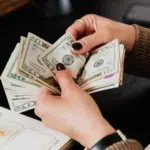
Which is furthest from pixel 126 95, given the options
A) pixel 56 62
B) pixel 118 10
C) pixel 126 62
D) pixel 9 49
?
pixel 118 10

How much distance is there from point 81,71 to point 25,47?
0.15m

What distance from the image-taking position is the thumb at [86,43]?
857 mm

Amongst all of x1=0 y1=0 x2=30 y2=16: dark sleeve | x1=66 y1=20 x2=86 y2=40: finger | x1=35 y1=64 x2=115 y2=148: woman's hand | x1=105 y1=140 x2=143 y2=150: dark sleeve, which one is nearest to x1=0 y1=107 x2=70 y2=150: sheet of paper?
x1=35 y1=64 x2=115 y2=148: woman's hand

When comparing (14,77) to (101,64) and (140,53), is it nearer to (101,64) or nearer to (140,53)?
(101,64)

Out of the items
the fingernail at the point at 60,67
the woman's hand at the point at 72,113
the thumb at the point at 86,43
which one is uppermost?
the thumb at the point at 86,43

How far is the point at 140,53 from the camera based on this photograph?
37.7 inches

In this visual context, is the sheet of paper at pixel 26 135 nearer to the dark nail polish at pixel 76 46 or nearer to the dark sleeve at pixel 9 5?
the dark nail polish at pixel 76 46

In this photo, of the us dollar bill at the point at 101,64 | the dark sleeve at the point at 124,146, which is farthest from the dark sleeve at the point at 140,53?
the dark sleeve at the point at 124,146

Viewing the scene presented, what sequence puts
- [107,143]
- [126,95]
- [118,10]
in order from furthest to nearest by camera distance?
[118,10], [126,95], [107,143]

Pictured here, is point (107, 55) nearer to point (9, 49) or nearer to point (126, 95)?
point (126, 95)

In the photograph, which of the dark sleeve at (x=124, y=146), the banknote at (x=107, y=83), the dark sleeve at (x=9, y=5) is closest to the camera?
the dark sleeve at (x=124, y=146)

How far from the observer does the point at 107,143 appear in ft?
2.17

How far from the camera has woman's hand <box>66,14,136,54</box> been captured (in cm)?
87

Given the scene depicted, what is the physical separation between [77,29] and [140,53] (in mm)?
189
